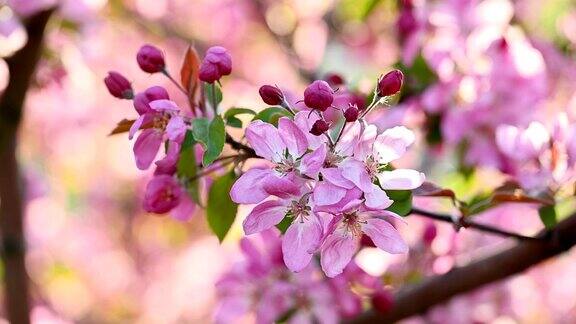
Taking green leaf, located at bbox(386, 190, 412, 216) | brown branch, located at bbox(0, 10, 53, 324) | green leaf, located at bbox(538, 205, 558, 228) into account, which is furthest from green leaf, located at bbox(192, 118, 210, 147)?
brown branch, located at bbox(0, 10, 53, 324)

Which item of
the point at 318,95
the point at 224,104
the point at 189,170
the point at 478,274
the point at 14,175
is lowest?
the point at 224,104

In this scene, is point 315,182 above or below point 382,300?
above

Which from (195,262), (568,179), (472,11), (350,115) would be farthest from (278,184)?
(195,262)

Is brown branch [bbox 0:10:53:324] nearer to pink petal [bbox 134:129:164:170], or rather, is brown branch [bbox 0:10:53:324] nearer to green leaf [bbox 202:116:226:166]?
pink petal [bbox 134:129:164:170]

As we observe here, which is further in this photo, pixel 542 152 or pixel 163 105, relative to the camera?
pixel 542 152

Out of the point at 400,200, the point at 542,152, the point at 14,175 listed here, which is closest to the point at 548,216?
the point at 542,152

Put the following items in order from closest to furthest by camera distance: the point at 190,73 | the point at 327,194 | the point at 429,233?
the point at 327,194, the point at 190,73, the point at 429,233

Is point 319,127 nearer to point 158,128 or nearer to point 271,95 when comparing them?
point 271,95
